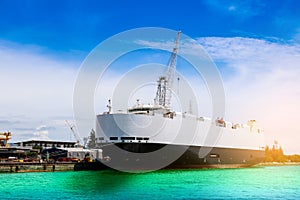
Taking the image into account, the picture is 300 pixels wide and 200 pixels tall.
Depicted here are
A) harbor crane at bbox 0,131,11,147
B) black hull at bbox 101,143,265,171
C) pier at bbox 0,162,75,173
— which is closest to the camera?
black hull at bbox 101,143,265,171

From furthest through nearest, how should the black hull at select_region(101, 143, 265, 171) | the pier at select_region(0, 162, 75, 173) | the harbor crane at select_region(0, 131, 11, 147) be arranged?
the harbor crane at select_region(0, 131, 11, 147) < the pier at select_region(0, 162, 75, 173) < the black hull at select_region(101, 143, 265, 171)

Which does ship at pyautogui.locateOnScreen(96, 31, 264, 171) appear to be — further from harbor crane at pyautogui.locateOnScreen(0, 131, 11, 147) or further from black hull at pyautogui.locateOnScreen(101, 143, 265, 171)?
harbor crane at pyautogui.locateOnScreen(0, 131, 11, 147)

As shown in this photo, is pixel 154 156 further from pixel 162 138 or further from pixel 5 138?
pixel 5 138

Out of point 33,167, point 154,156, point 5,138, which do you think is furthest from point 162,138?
point 5,138

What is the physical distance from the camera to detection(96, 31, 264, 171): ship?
41844mm

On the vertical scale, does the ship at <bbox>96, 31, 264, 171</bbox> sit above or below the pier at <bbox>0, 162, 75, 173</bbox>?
above

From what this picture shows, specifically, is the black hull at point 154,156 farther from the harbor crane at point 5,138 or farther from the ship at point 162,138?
the harbor crane at point 5,138

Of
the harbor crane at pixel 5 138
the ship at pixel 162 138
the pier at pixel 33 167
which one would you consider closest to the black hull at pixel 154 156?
the ship at pixel 162 138

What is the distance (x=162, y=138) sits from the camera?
45031 mm

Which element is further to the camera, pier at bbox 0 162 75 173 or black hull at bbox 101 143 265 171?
pier at bbox 0 162 75 173

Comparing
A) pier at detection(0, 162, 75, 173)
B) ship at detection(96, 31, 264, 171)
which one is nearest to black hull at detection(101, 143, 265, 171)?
ship at detection(96, 31, 264, 171)

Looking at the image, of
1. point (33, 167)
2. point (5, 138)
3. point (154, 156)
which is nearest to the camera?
point (154, 156)

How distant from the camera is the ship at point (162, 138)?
1647 inches

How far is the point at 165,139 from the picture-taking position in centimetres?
4550
